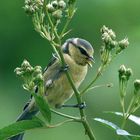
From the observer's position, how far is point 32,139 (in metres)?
4.52

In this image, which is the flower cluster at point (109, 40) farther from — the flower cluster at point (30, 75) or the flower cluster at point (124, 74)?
the flower cluster at point (30, 75)

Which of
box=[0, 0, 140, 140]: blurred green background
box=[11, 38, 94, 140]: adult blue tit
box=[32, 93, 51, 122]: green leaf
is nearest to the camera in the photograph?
box=[32, 93, 51, 122]: green leaf

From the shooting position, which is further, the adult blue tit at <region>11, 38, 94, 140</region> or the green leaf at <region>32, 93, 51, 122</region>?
the adult blue tit at <region>11, 38, 94, 140</region>

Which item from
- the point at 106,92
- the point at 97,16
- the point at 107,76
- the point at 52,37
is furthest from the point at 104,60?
the point at 97,16

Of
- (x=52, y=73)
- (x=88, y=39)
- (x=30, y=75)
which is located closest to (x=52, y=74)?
(x=52, y=73)

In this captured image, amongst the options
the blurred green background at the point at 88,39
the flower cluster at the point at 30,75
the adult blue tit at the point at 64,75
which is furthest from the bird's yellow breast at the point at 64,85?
the flower cluster at the point at 30,75

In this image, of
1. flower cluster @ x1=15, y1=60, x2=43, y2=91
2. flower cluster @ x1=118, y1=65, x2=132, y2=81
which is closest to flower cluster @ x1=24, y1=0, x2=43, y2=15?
flower cluster @ x1=15, y1=60, x2=43, y2=91

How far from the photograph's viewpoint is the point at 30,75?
1.76m

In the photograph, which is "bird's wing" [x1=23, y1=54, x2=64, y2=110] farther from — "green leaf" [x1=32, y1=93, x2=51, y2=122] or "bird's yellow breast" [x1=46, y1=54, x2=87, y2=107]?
"green leaf" [x1=32, y1=93, x2=51, y2=122]

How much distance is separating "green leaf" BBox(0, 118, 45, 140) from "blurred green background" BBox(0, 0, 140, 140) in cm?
215

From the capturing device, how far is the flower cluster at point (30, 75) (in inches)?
68.4

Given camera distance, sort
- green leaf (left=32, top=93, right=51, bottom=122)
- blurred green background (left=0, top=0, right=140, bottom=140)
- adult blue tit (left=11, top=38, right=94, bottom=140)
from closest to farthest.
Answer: green leaf (left=32, top=93, right=51, bottom=122), adult blue tit (left=11, top=38, right=94, bottom=140), blurred green background (left=0, top=0, right=140, bottom=140)

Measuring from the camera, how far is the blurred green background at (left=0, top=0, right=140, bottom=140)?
4.20 meters

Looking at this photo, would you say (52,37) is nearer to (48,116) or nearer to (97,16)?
(48,116)
